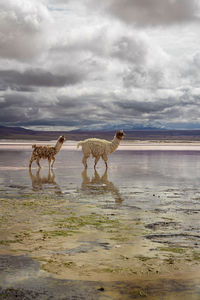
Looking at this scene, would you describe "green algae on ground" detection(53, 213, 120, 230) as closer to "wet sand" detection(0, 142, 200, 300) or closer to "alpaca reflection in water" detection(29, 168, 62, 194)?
"wet sand" detection(0, 142, 200, 300)

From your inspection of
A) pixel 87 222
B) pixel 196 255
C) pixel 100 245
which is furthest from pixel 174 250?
pixel 87 222

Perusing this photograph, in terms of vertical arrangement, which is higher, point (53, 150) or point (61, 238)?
point (53, 150)

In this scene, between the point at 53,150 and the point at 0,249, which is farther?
the point at 53,150

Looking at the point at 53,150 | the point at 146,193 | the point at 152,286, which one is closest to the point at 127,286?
the point at 152,286

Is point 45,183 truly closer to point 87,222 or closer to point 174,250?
point 87,222

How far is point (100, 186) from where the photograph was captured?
11625 millimetres

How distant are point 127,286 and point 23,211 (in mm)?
4276

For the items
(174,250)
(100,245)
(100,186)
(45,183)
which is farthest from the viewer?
(45,183)

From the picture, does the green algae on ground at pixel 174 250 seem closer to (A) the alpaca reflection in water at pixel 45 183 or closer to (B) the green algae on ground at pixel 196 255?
(B) the green algae on ground at pixel 196 255

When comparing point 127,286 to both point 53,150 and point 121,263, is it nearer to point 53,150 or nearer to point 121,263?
point 121,263

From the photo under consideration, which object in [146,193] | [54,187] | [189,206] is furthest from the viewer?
[54,187]

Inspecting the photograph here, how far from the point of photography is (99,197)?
370 inches

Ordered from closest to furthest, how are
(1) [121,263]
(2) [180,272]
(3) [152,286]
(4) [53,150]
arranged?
(3) [152,286] < (2) [180,272] < (1) [121,263] < (4) [53,150]

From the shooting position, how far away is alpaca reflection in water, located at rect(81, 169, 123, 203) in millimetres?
10102
